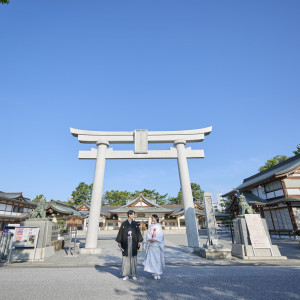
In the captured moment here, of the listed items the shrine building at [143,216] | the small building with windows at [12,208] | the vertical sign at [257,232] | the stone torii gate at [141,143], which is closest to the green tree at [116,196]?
the shrine building at [143,216]

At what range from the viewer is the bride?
4.08m

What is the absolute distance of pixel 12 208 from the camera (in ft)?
79.4

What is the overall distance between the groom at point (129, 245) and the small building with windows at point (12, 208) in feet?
71.0

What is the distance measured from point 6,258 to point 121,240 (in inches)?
213

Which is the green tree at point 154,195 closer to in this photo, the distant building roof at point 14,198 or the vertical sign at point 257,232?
the distant building roof at point 14,198

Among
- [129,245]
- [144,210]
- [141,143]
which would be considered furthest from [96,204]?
[144,210]

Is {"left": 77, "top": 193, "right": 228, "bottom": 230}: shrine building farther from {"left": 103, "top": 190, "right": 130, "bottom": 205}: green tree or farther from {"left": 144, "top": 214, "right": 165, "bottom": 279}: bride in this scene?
{"left": 144, "top": 214, "right": 165, "bottom": 279}: bride

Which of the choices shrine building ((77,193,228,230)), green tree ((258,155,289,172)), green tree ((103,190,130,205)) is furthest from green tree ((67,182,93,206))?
green tree ((258,155,289,172))

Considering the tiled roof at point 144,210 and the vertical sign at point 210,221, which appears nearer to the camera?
the vertical sign at point 210,221

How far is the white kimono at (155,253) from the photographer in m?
4.09

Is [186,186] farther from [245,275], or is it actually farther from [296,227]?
[296,227]

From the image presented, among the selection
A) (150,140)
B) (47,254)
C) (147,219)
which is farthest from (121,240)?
(147,219)

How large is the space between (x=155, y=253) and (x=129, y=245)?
2.13 feet

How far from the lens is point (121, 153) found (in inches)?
388
